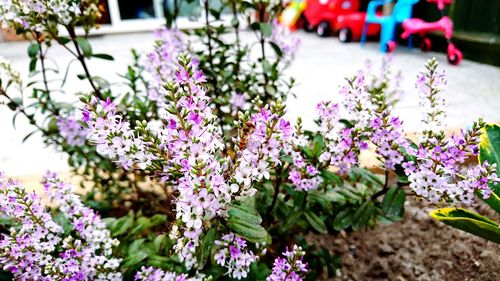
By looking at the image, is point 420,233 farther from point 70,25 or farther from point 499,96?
point 499,96

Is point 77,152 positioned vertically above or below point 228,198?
below

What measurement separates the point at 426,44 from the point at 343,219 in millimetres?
4212

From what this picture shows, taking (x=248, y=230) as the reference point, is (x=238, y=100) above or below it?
above

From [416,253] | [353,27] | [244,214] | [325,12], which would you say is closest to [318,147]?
[244,214]

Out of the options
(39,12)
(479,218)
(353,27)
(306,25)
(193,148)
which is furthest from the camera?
(306,25)

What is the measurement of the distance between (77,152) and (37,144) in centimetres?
132


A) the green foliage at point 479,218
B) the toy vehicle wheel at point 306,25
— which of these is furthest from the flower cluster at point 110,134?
the toy vehicle wheel at point 306,25

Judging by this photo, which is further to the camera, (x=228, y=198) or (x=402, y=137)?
(x=402, y=137)

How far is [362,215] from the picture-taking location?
116cm

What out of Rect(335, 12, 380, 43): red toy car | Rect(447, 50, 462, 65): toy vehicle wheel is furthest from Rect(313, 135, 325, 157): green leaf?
Rect(335, 12, 380, 43): red toy car

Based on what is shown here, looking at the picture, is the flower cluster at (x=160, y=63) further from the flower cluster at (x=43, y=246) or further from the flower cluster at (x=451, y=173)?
the flower cluster at (x=451, y=173)

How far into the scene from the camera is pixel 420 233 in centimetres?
151

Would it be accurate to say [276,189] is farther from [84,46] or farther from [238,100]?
[84,46]

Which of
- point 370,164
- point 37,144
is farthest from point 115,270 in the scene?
point 37,144
